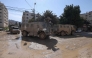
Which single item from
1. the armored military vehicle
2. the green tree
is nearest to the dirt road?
the armored military vehicle

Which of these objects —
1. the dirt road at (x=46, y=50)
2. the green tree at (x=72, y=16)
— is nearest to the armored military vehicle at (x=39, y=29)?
the dirt road at (x=46, y=50)

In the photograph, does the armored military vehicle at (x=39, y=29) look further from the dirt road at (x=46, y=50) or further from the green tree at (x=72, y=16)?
the green tree at (x=72, y=16)

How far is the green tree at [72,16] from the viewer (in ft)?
95.7

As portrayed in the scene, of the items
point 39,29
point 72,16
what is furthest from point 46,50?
point 72,16

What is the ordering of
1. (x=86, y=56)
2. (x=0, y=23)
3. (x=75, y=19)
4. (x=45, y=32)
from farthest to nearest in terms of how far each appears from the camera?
(x=0, y=23)
(x=75, y=19)
(x=45, y=32)
(x=86, y=56)

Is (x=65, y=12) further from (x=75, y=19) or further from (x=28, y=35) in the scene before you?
(x=28, y=35)

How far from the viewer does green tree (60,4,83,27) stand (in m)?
29.2

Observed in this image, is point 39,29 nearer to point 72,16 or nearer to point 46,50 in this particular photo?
point 46,50

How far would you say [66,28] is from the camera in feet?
69.5

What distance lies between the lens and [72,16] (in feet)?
94.4

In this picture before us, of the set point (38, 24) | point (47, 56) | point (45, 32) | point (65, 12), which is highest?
point (65, 12)

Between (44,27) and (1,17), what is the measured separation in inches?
2466

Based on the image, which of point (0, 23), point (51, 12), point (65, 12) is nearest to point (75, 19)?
point (65, 12)

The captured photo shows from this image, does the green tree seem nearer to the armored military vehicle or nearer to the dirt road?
the armored military vehicle
